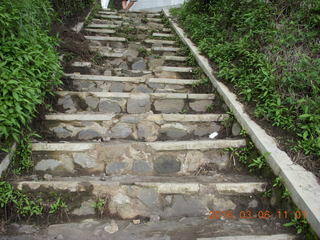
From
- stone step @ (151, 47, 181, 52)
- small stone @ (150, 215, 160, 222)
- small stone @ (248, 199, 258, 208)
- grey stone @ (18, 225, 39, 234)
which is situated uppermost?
stone step @ (151, 47, 181, 52)

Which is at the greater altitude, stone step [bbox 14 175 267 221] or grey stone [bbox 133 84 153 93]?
grey stone [bbox 133 84 153 93]

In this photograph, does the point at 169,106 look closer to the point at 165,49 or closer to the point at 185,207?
the point at 185,207

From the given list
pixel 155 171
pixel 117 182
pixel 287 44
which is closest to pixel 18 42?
pixel 117 182

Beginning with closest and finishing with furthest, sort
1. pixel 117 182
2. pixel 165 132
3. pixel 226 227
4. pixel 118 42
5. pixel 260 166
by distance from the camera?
1. pixel 226 227
2. pixel 117 182
3. pixel 260 166
4. pixel 165 132
5. pixel 118 42

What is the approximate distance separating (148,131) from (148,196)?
Answer: 89 centimetres

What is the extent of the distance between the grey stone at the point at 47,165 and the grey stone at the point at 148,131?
93 centimetres

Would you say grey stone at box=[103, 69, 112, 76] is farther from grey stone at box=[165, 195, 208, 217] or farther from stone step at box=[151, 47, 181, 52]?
grey stone at box=[165, 195, 208, 217]

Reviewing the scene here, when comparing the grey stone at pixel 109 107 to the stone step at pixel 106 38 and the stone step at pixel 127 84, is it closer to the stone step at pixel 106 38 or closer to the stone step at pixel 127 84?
the stone step at pixel 127 84

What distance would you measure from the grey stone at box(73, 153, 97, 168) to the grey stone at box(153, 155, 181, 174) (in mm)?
630

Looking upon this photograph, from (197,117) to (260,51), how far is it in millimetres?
1435

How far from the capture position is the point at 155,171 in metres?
2.36

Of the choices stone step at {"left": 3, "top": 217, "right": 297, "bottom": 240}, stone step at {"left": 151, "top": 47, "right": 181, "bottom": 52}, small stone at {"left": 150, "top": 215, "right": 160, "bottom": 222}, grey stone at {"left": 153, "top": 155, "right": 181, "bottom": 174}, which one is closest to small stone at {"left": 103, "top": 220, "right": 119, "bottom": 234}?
stone step at {"left": 3, "top": 217, "right": 297, "bottom": 240}

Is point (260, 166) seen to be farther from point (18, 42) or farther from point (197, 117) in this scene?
point (18, 42)

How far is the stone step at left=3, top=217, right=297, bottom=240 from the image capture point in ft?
5.76
